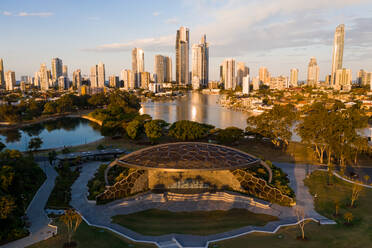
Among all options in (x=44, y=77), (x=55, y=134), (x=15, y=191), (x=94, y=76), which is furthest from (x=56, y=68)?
(x=15, y=191)

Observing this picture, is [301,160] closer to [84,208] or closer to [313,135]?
[313,135]

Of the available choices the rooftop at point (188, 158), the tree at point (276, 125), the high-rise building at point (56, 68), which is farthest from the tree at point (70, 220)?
the high-rise building at point (56, 68)

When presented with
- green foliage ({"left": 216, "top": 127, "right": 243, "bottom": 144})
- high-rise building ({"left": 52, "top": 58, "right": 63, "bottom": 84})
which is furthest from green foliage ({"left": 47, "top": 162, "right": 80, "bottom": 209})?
high-rise building ({"left": 52, "top": 58, "right": 63, "bottom": 84})

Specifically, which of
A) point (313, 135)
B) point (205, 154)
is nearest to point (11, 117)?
point (205, 154)

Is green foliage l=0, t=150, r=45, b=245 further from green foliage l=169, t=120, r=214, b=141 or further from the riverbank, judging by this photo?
the riverbank

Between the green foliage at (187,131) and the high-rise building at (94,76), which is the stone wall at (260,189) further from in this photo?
the high-rise building at (94,76)
